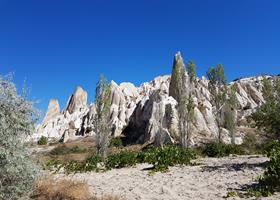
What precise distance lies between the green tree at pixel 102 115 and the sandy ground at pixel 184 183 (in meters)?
15.4

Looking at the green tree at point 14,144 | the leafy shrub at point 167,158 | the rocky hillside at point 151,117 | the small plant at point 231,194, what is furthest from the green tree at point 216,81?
the green tree at point 14,144

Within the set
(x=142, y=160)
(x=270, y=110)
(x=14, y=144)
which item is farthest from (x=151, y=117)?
(x=14, y=144)

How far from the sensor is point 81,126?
271ft

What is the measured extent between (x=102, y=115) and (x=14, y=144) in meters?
25.4

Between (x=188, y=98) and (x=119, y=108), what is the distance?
46414 millimetres

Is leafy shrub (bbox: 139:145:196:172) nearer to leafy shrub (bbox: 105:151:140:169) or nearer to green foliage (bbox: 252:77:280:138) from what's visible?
leafy shrub (bbox: 105:151:140:169)

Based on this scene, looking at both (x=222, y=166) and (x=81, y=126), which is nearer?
(x=222, y=166)

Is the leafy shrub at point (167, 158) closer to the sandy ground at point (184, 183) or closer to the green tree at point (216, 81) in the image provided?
the sandy ground at point (184, 183)

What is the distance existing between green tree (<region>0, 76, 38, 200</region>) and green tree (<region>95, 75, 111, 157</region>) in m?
24.5

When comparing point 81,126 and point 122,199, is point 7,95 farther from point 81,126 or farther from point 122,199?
point 81,126

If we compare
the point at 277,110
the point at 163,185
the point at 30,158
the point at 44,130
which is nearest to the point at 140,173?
the point at 163,185

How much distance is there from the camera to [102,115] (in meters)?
32.9

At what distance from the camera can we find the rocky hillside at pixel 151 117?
51.5 metres

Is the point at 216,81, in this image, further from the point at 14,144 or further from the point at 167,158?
the point at 14,144
